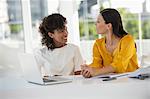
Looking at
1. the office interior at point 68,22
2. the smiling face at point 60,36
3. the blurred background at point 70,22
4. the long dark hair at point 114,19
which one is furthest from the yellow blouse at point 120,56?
the blurred background at point 70,22

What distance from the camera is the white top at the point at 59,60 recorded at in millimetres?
2104

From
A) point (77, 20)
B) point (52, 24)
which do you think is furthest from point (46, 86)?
point (77, 20)

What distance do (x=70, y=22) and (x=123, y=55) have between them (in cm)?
208

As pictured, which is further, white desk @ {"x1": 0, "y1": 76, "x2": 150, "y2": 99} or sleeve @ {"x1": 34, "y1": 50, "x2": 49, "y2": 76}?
sleeve @ {"x1": 34, "y1": 50, "x2": 49, "y2": 76}

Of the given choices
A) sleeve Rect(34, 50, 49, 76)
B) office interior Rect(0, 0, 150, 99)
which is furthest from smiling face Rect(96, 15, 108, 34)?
office interior Rect(0, 0, 150, 99)

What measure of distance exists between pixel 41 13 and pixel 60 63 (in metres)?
2.25

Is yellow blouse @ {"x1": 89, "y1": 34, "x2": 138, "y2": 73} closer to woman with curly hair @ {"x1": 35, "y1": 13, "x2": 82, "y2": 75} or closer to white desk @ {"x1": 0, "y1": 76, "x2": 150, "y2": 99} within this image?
woman with curly hair @ {"x1": 35, "y1": 13, "x2": 82, "y2": 75}

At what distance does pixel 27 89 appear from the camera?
4.62ft

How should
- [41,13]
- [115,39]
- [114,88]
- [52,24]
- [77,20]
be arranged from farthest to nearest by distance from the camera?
[41,13] < [77,20] < [52,24] < [115,39] < [114,88]

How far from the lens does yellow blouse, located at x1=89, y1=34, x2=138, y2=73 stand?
69.3 inches

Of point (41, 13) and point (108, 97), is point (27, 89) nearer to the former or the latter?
point (108, 97)

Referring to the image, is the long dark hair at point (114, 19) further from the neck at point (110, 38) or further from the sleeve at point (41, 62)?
the sleeve at point (41, 62)

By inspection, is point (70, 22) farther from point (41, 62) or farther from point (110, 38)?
point (110, 38)

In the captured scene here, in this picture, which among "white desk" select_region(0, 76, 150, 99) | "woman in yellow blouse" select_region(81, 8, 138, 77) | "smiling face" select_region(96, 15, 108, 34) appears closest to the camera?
"white desk" select_region(0, 76, 150, 99)
